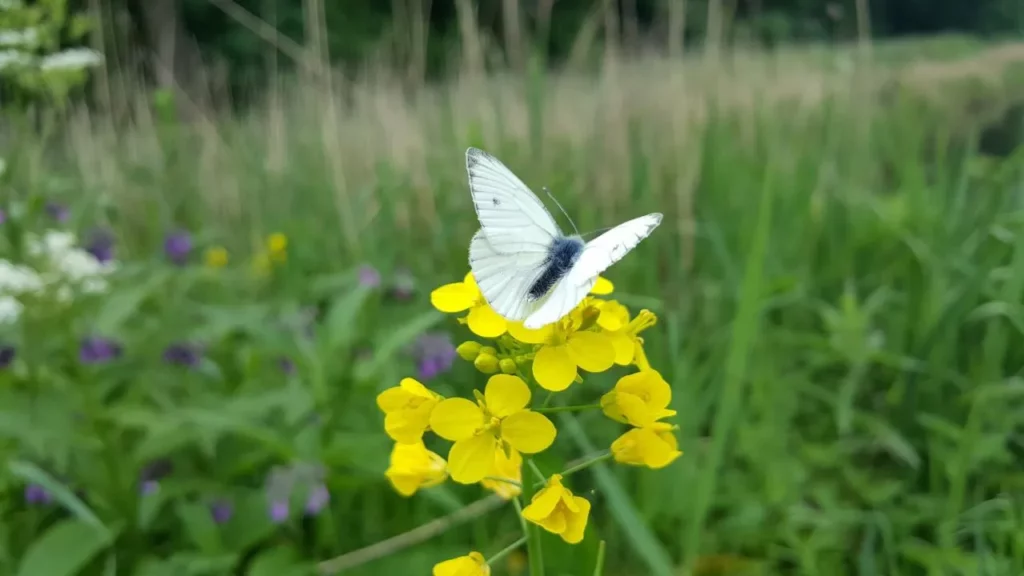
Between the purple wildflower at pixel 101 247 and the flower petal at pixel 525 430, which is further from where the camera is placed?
the purple wildflower at pixel 101 247

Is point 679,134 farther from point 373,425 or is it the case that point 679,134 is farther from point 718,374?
point 373,425

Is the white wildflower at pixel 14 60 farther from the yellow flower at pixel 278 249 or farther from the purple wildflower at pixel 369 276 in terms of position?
the purple wildflower at pixel 369 276

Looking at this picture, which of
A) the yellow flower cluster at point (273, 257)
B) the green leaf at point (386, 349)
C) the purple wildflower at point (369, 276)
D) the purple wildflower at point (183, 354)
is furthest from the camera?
the yellow flower cluster at point (273, 257)

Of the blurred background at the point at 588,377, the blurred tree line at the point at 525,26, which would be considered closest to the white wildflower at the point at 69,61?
the blurred background at the point at 588,377

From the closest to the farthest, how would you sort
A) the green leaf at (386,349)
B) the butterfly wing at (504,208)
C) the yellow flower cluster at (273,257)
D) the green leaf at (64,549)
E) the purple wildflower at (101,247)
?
1. the butterfly wing at (504,208)
2. the green leaf at (64,549)
3. the green leaf at (386,349)
4. the purple wildflower at (101,247)
5. the yellow flower cluster at (273,257)

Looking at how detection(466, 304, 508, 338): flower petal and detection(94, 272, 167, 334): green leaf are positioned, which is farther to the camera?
detection(94, 272, 167, 334): green leaf

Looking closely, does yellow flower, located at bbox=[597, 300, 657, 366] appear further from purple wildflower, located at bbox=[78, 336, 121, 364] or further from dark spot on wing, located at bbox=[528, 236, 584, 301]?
purple wildflower, located at bbox=[78, 336, 121, 364]

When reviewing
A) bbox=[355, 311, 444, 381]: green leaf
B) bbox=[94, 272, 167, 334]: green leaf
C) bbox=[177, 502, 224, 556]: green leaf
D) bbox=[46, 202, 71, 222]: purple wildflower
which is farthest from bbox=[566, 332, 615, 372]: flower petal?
bbox=[46, 202, 71, 222]: purple wildflower

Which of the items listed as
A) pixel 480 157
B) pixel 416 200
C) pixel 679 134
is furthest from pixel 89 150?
pixel 480 157
